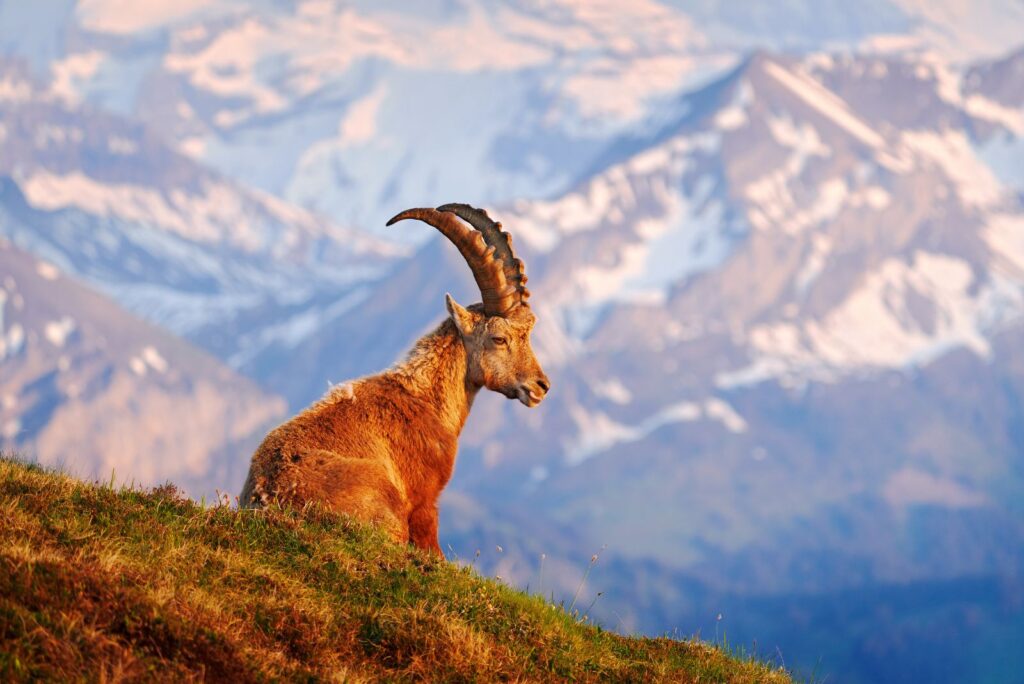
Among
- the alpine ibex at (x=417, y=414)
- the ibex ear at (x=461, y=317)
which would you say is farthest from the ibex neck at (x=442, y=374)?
the ibex ear at (x=461, y=317)

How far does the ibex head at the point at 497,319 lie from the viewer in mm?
26391

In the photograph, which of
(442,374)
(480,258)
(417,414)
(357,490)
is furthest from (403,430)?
(480,258)

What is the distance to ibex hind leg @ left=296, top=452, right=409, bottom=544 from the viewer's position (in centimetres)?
2214

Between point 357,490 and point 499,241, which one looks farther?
point 499,241

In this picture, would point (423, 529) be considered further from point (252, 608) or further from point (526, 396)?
point (252, 608)

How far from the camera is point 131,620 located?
50.4 feet

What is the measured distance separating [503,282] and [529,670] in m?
9.90

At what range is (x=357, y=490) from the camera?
22.4m

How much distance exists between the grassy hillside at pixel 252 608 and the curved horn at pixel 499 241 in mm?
7354

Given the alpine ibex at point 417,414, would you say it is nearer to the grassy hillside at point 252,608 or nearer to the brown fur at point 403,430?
the brown fur at point 403,430

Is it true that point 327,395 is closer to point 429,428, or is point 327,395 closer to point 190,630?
point 429,428

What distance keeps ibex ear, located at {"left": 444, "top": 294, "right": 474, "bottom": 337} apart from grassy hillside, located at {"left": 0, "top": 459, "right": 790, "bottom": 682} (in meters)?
6.48

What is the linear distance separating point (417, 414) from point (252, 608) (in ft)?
28.2

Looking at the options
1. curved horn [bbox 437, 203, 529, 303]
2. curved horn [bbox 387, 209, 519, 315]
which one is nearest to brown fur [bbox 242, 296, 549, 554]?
curved horn [bbox 387, 209, 519, 315]
